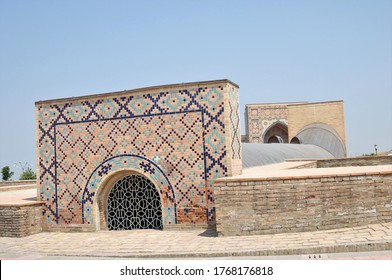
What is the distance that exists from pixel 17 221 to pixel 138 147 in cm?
259

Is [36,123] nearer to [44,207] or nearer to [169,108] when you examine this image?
[44,207]

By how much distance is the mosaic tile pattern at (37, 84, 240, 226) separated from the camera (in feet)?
23.6

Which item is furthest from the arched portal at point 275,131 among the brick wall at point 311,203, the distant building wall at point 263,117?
the brick wall at point 311,203

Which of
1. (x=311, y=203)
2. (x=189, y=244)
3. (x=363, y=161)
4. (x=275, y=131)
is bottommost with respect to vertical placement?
(x=189, y=244)

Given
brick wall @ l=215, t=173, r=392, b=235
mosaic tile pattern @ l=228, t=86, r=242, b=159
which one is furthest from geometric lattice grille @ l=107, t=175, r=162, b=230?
brick wall @ l=215, t=173, r=392, b=235

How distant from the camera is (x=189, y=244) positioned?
20.1 ft

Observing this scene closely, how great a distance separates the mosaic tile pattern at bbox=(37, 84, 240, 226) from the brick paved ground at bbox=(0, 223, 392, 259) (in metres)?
0.63

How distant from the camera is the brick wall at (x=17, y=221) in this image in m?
7.62

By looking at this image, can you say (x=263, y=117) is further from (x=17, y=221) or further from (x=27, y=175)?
(x=17, y=221)

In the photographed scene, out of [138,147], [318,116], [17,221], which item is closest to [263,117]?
[318,116]

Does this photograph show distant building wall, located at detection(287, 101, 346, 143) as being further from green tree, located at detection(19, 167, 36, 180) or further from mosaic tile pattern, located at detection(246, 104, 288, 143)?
green tree, located at detection(19, 167, 36, 180)

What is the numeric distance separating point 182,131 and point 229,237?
211cm

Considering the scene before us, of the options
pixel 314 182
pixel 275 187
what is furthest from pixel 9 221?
pixel 314 182

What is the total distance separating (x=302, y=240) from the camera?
5523 millimetres
